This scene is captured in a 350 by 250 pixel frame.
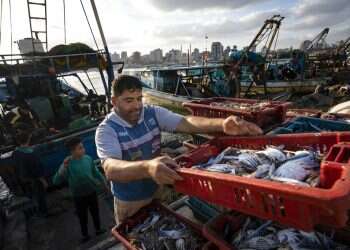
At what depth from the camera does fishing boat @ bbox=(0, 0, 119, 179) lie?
21.4 ft

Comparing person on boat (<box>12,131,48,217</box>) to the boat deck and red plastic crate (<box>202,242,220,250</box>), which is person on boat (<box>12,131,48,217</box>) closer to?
the boat deck

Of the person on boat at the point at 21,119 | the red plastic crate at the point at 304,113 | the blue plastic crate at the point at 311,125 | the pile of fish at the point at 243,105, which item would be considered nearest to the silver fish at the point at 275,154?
the blue plastic crate at the point at 311,125

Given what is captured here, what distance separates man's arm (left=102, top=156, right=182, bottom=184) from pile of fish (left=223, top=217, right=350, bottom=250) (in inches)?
22.9

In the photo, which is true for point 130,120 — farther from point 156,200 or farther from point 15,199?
point 15,199

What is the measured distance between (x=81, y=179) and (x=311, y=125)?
10.9ft

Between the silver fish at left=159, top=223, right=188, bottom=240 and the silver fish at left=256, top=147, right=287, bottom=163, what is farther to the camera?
the silver fish at left=159, top=223, right=188, bottom=240

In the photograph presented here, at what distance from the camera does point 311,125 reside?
2.90 m

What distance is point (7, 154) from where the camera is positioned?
6016 millimetres

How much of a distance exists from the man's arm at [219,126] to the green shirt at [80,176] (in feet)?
8.41

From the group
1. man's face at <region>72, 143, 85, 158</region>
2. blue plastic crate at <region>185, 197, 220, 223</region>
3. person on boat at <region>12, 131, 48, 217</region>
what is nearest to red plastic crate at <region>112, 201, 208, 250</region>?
blue plastic crate at <region>185, 197, 220, 223</region>

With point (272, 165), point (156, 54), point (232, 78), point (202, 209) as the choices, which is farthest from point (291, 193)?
point (156, 54)

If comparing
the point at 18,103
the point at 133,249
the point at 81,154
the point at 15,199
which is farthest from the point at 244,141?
the point at 18,103

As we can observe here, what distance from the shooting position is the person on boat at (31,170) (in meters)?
5.45

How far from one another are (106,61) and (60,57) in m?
1.08
